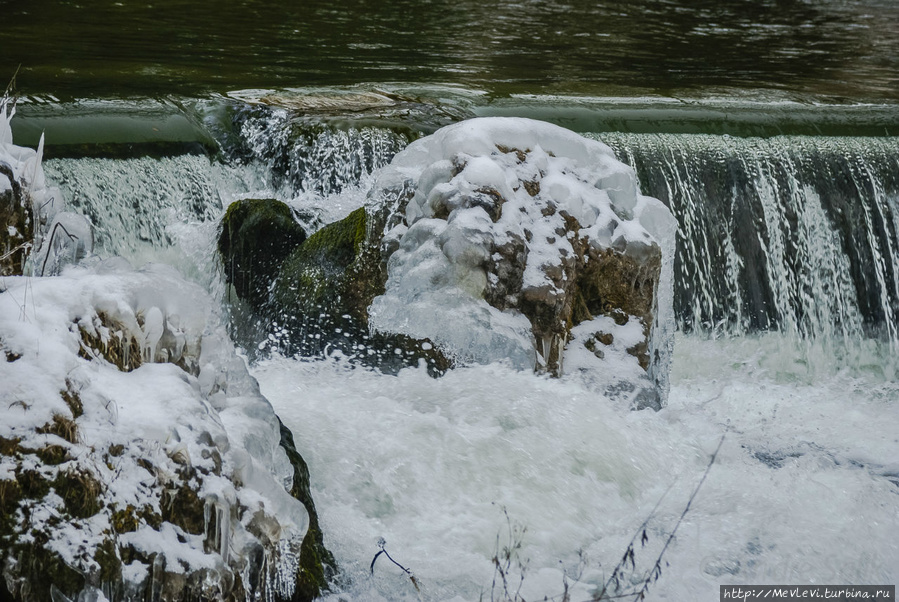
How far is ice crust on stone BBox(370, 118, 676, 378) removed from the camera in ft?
13.9

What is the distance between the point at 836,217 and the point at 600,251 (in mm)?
2831

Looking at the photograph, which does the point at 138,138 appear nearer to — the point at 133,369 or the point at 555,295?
the point at 555,295

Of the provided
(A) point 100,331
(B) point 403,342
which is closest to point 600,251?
(B) point 403,342

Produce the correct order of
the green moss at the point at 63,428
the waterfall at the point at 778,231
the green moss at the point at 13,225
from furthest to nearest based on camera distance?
1. the waterfall at the point at 778,231
2. the green moss at the point at 13,225
3. the green moss at the point at 63,428

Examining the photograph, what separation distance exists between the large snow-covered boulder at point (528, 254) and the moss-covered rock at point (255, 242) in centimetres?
70

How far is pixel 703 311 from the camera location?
6.28 meters

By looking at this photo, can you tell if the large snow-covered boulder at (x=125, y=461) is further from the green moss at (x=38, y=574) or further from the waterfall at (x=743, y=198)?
the waterfall at (x=743, y=198)

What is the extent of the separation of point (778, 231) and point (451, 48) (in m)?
4.26

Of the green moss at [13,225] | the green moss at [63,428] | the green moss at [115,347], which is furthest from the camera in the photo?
the green moss at [13,225]

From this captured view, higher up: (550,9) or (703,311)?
(550,9)

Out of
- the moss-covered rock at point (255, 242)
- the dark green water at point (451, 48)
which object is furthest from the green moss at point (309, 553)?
the dark green water at point (451, 48)

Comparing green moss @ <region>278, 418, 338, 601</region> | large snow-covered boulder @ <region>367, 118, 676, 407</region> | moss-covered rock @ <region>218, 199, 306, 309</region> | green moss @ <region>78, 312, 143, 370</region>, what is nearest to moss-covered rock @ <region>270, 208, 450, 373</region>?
large snow-covered boulder @ <region>367, 118, 676, 407</region>

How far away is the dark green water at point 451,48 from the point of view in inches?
289

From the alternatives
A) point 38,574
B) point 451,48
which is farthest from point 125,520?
point 451,48
